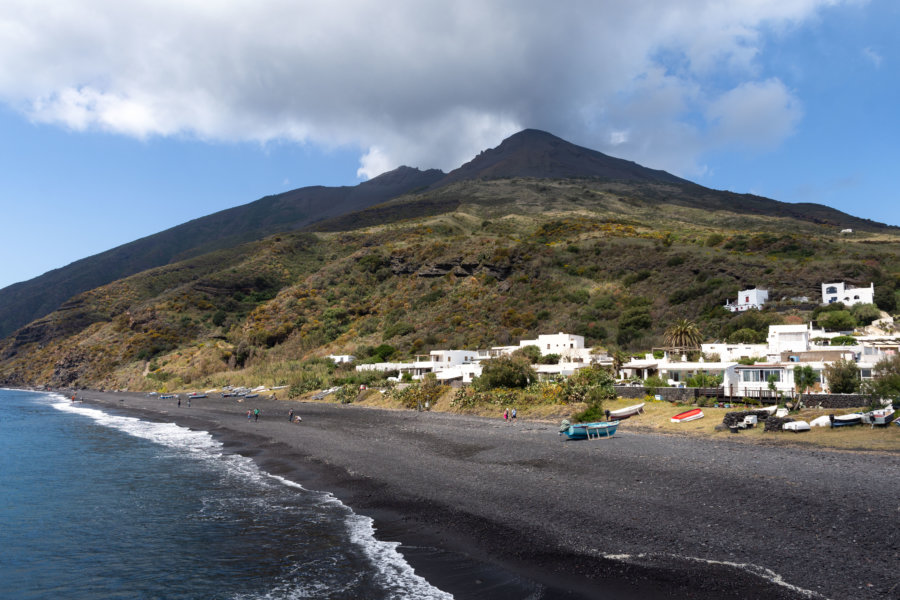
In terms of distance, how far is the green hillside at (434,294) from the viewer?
75.3 metres

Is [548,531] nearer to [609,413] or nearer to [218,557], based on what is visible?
[218,557]

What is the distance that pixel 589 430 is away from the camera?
2548 cm

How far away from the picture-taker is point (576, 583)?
32.0ft

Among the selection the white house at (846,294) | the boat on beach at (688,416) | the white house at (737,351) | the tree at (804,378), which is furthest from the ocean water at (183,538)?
the white house at (846,294)

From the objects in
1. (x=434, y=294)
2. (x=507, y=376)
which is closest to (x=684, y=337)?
(x=507, y=376)

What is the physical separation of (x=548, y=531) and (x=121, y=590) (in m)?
9.06

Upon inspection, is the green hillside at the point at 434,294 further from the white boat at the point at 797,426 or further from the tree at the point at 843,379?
the white boat at the point at 797,426

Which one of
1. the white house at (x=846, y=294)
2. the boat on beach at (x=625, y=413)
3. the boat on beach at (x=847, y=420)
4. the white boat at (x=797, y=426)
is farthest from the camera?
the white house at (x=846, y=294)

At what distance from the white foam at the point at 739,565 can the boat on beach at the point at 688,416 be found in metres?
18.7

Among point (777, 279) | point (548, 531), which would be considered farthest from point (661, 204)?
point (548, 531)

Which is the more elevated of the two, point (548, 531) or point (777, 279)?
point (777, 279)

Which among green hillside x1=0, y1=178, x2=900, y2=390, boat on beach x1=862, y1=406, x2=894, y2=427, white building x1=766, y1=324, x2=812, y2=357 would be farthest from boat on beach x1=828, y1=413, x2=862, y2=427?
green hillside x1=0, y1=178, x2=900, y2=390

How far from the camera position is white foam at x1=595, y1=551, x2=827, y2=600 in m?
8.71

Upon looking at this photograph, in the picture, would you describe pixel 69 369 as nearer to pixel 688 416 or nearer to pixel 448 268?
pixel 448 268
